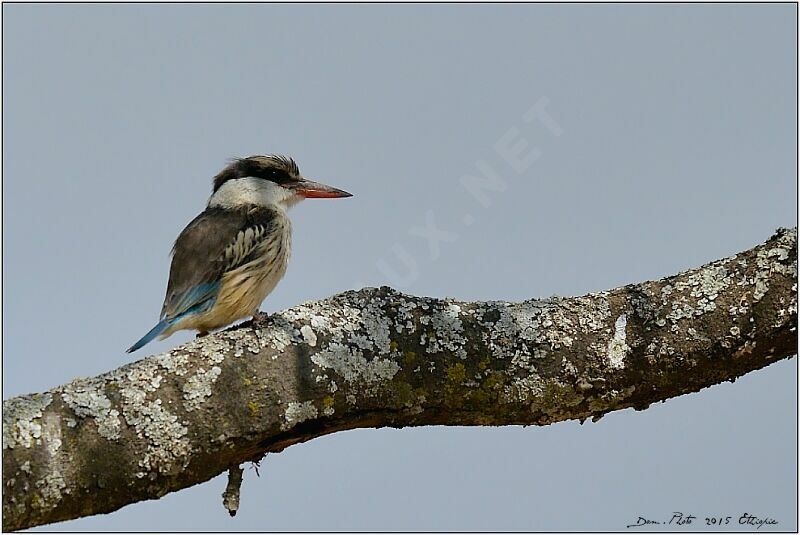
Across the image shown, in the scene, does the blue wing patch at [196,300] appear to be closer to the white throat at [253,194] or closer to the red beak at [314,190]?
the white throat at [253,194]

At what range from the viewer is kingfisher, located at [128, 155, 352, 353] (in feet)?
14.1

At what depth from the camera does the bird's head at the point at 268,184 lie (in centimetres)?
511

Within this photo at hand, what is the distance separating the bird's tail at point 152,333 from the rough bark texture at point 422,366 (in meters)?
1.52

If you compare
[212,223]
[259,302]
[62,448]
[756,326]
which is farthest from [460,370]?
[212,223]

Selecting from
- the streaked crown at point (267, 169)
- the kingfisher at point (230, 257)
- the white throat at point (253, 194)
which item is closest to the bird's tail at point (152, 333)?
the kingfisher at point (230, 257)

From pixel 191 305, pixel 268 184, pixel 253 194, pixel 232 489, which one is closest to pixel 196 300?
pixel 191 305

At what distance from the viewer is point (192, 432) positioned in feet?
7.82

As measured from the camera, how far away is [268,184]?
5.17 metres

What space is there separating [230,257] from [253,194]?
70 centimetres

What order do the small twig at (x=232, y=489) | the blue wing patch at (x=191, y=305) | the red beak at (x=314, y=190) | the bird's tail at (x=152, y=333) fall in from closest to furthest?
the small twig at (x=232, y=489) → the bird's tail at (x=152, y=333) → the blue wing patch at (x=191, y=305) → the red beak at (x=314, y=190)

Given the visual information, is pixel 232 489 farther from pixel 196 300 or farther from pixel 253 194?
pixel 253 194

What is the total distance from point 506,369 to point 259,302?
6.54ft

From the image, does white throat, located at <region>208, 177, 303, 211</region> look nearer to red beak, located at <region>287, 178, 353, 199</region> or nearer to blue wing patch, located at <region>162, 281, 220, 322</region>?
red beak, located at <region>287, 178, 353, 199</region>

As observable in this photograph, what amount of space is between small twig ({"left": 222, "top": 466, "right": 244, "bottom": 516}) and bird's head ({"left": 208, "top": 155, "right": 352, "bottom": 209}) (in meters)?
2.65
